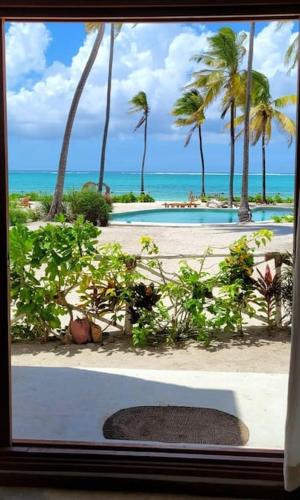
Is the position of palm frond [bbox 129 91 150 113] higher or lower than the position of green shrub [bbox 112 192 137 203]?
higher

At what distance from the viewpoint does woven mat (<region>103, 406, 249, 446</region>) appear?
2555 millimetres

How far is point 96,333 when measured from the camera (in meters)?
4.37

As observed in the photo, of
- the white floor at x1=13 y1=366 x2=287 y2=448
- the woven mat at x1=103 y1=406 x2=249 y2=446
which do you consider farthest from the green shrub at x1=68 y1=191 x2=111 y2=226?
the woven mat at x1=103 y1=406 x2=249 y2=446

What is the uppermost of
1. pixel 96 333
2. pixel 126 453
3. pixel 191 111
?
pixel 191 111

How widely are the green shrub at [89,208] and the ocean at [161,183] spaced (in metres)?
3.91

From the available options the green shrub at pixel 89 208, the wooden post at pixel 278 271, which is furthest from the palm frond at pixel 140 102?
the wooden post at pixel 278 271

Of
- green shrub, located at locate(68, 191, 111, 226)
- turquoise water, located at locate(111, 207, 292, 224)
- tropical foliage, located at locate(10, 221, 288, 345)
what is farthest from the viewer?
turquoise water, located at locate(111, 207, 292, 224)

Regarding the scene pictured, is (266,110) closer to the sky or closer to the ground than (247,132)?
closer to the sky

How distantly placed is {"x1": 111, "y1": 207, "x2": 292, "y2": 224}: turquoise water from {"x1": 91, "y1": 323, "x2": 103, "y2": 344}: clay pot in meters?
8.30

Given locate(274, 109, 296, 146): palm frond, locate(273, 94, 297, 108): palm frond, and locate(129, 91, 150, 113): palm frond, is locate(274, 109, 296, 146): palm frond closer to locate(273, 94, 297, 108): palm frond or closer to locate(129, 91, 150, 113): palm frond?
locate(273, 94, 297, 108): palm frond

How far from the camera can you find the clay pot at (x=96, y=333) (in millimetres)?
4359

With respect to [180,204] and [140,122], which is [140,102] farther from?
[180,204]

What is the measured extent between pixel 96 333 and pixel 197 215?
9294 millimetres

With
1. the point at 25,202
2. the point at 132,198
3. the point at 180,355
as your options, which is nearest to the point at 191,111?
the point at 132,198
